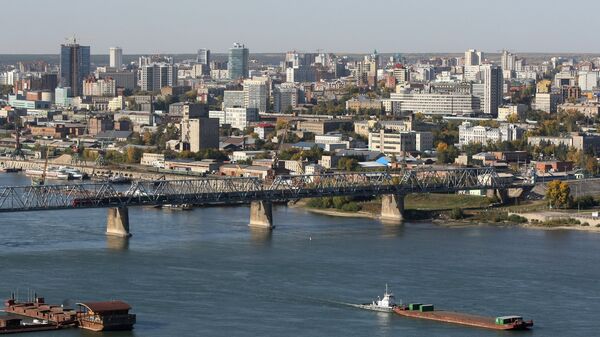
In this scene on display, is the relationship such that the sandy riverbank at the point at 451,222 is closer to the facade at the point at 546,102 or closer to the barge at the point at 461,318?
the barge at the point at 461,318

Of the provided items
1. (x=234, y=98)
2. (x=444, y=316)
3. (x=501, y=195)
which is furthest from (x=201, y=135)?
(x=444, y=316)

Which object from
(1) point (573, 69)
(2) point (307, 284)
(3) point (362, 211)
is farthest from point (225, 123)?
(1) point (573, 69)

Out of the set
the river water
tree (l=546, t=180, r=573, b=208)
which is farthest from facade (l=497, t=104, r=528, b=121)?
the river water

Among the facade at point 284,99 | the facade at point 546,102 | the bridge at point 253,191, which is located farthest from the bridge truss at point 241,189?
the facade at point 284,99

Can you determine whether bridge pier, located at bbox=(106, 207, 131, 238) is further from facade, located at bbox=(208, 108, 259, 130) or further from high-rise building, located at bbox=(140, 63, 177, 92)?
high-rise building, located at bbox=(140, 63, 177, 92)

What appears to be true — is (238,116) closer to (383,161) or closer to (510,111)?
(510,111)
